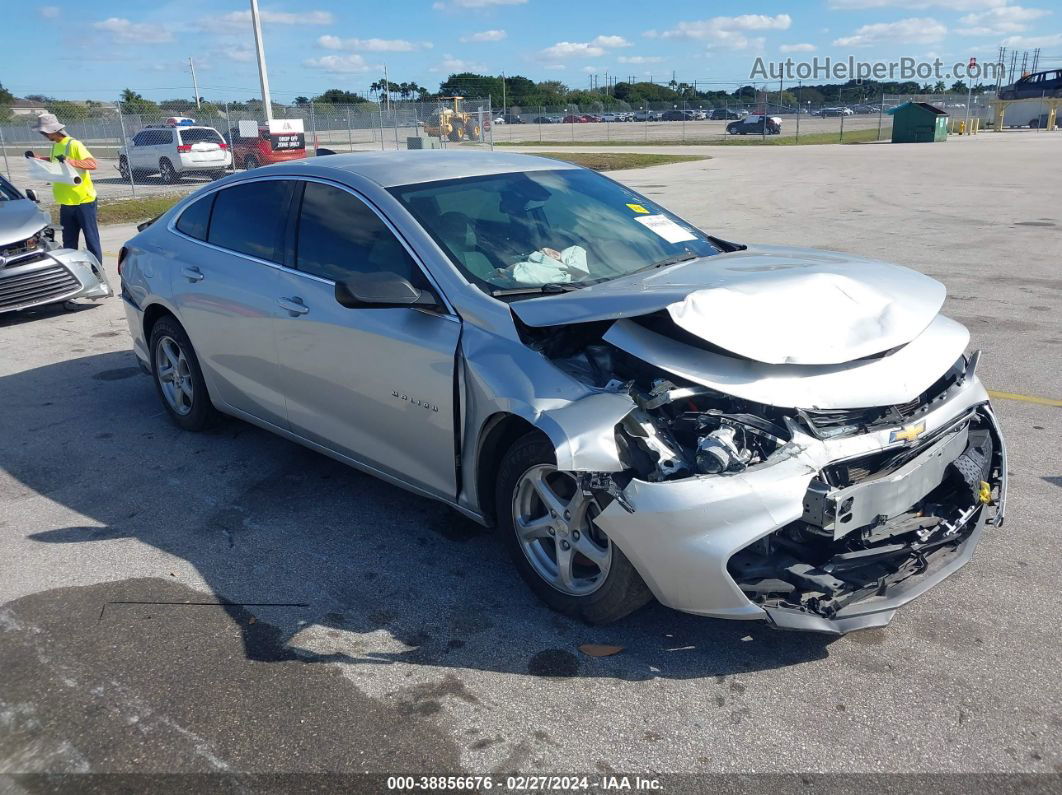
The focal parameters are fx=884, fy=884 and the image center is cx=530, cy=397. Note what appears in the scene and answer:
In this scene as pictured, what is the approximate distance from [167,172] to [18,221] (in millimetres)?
19670

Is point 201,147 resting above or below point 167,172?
Answer: above

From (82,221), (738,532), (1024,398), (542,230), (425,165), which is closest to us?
(738,532)

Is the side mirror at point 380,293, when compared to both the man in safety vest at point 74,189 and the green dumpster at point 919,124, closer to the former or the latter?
the man in safety vest at point 74,189

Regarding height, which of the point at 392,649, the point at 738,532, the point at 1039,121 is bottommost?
the point at 392,649

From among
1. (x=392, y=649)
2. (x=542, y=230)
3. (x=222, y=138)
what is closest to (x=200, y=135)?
(x=222, y=138)

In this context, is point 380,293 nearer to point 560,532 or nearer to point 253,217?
point 560,532

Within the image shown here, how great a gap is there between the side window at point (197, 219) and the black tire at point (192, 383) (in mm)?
567

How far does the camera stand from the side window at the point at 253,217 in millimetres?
4707

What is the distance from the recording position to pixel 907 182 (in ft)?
67.8

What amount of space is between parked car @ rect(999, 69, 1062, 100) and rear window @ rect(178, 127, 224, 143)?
53.5 metres

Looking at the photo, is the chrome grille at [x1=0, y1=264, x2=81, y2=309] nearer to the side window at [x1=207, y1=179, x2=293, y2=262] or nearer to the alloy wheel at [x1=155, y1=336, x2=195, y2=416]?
the alloy wheel at [x1=155, y1=336, x2=195, y2=416]

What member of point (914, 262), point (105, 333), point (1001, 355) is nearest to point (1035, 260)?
point (914, 262)

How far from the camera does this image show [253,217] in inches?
193

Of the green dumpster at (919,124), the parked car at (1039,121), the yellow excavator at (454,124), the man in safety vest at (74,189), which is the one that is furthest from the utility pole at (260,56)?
the parked car at (1039,121)
